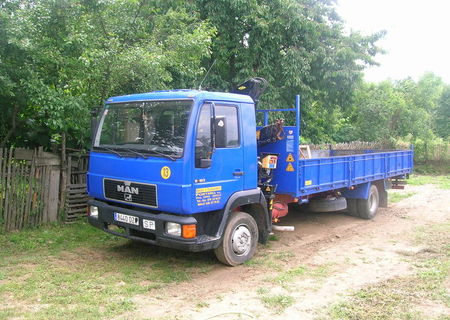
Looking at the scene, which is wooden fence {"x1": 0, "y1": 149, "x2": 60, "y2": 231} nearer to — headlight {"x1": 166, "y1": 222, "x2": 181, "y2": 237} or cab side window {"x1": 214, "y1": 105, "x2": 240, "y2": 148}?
headlight {"x1": 166, "y1": 222, "x2": 181, "y2": 237}

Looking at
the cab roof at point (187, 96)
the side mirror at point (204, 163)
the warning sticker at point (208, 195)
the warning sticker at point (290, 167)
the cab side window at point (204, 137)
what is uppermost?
the cab roof at point (187, 96)

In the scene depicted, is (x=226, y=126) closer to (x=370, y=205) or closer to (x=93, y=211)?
(x=93, y=211)

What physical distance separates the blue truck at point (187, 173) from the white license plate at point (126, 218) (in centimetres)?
1

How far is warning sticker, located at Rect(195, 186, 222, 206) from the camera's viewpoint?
4.98 meters

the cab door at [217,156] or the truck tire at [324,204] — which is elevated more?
the cab door at [217,156]

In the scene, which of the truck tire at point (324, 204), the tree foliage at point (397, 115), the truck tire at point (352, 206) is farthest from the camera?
the tree foliage at point (397, 115)

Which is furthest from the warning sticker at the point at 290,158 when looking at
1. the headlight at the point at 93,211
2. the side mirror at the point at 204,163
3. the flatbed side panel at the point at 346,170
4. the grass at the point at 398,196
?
the grass at the point at 398,196

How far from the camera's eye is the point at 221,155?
17.3 feet

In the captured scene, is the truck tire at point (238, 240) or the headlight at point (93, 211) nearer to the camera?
the truck tire at point (238, 240)

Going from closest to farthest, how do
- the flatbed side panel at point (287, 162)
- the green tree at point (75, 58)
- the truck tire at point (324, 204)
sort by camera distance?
the green tree at point (75, 58) → the flatbed side panel at point (287, 162) → the truck tire at point (324, 204)

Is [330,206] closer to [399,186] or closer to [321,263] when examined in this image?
[321,263]

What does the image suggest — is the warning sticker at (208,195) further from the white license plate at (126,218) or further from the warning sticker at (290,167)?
the warning sticker at (290,167)

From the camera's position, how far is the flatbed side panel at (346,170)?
696cm

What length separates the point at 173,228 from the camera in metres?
4.98
